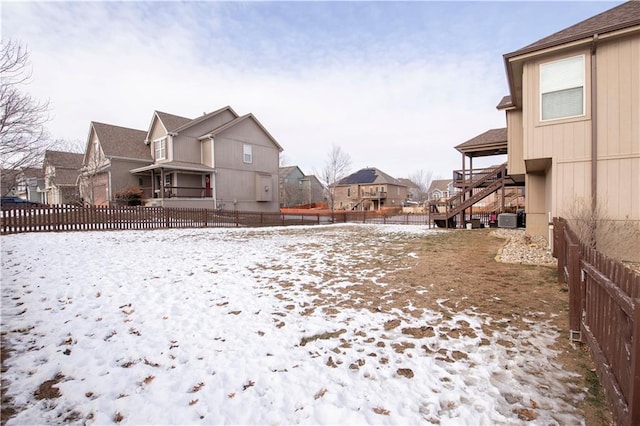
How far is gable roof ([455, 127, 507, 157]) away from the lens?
1792cm

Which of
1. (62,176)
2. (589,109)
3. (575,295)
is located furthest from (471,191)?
(62,176)

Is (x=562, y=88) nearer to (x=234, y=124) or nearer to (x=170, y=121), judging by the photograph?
(x=234, y=124)

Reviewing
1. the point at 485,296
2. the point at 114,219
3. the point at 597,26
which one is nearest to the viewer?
the point at 485,296

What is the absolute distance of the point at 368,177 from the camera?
58688 mm

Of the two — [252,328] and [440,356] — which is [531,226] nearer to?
[440,356]

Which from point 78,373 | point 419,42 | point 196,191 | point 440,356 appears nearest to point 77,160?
point 196,191

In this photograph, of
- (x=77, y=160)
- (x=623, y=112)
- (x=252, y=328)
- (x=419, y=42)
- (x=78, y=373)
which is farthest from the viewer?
(x=77, y=160)

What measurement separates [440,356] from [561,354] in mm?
1367

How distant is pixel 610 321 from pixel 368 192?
54391 millimetres

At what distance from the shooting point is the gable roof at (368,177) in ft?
188

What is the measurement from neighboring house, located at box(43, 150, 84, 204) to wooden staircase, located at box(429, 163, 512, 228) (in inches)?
1265

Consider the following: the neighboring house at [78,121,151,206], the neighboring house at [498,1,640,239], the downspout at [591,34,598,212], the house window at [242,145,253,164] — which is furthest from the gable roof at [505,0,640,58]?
the neighboring house at [78,121,151,206]

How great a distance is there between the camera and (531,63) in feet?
29.4

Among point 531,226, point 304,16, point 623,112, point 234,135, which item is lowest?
point 531,226
